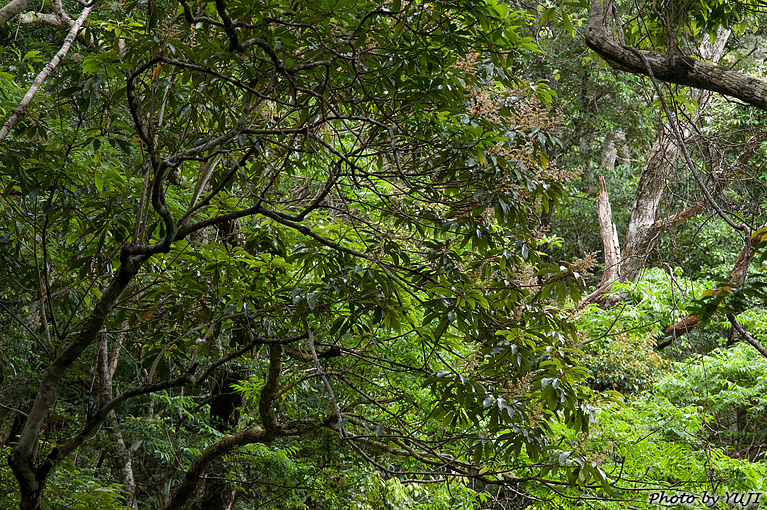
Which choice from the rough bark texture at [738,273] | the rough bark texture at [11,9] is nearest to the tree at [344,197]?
the rough bark texture at [11,9]

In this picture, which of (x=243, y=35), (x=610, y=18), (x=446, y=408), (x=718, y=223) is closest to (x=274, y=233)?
(x=243, y=35)

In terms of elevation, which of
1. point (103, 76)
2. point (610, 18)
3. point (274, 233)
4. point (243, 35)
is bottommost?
point (274, 233)

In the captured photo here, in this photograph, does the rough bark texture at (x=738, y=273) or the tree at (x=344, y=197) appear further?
the tree at (x=344, y=197)

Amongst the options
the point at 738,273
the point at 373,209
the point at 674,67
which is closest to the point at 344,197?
the point at 373,209

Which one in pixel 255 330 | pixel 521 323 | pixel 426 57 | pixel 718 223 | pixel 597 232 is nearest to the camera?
pixel 426 57

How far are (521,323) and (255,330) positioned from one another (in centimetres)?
145

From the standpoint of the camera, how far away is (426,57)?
2.21 meters

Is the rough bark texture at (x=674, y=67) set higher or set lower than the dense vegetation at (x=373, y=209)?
higher

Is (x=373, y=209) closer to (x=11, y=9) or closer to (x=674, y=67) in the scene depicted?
(x=674, y=67)

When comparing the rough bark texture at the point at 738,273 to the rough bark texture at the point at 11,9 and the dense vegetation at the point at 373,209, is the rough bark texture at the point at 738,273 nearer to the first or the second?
the dense vegetation at the point at 373,209

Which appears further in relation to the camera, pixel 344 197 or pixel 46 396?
pixel 344 197

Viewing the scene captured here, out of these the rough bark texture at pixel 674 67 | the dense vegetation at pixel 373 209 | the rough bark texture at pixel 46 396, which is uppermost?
the rough bark texture at pixel 674 67

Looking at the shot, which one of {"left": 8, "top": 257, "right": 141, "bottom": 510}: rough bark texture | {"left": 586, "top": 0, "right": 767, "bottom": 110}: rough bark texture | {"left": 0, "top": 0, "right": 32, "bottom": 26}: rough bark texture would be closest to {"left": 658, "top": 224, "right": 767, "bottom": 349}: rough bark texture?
{"left": 586, "top": 0, "right": 767, "bottom": 110}: rough bark texture

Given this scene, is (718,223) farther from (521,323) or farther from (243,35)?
(243,35)
